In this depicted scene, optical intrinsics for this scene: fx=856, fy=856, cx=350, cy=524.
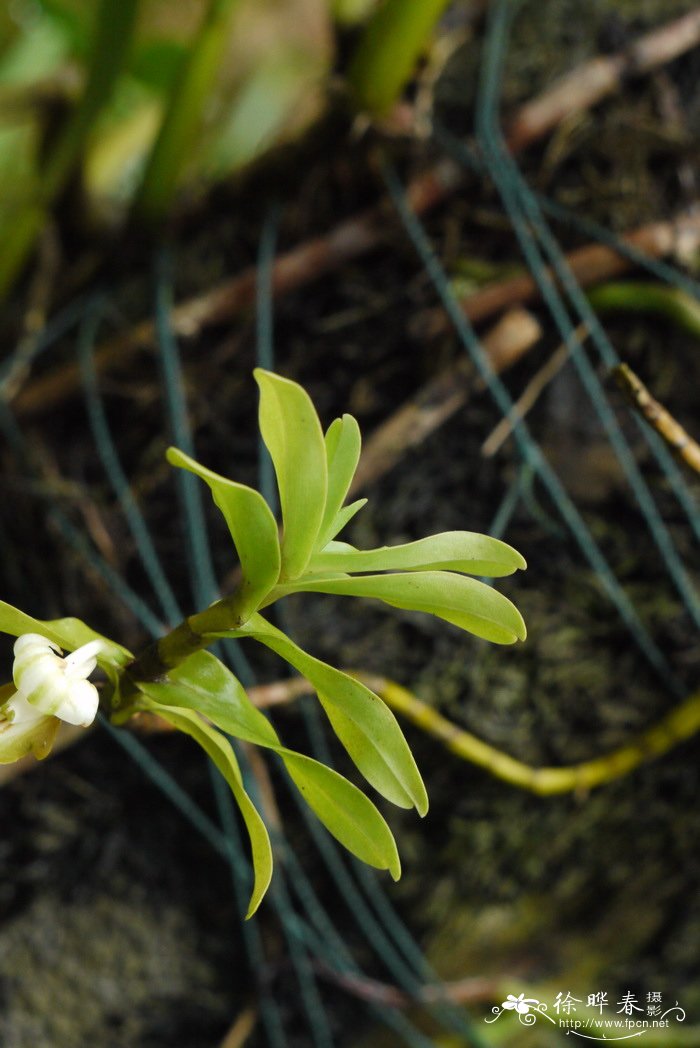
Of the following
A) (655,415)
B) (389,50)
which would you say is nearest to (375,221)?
(389,50)

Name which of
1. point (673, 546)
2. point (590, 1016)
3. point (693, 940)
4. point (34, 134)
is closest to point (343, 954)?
point (590, 1016)

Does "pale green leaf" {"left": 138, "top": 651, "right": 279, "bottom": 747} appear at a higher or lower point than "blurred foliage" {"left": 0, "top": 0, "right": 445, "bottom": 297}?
lower

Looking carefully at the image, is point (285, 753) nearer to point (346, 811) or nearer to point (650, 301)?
point (346, 811)

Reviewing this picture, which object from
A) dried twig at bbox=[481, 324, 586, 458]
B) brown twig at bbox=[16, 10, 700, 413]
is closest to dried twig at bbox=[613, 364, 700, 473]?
dried twig at bbox=[481, 324, 586, 458]

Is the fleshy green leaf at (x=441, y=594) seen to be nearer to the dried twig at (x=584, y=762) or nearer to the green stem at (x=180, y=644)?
the green stem at (x=180, y=644)

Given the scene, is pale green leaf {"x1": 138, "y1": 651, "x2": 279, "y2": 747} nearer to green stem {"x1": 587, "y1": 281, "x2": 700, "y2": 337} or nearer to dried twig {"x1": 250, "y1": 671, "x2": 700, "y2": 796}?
dried twig {"x1": 250, "y1": 671, "x2": 700, "y2": 796}

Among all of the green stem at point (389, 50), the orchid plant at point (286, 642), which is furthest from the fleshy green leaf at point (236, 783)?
the green stem at point (389, 50)
